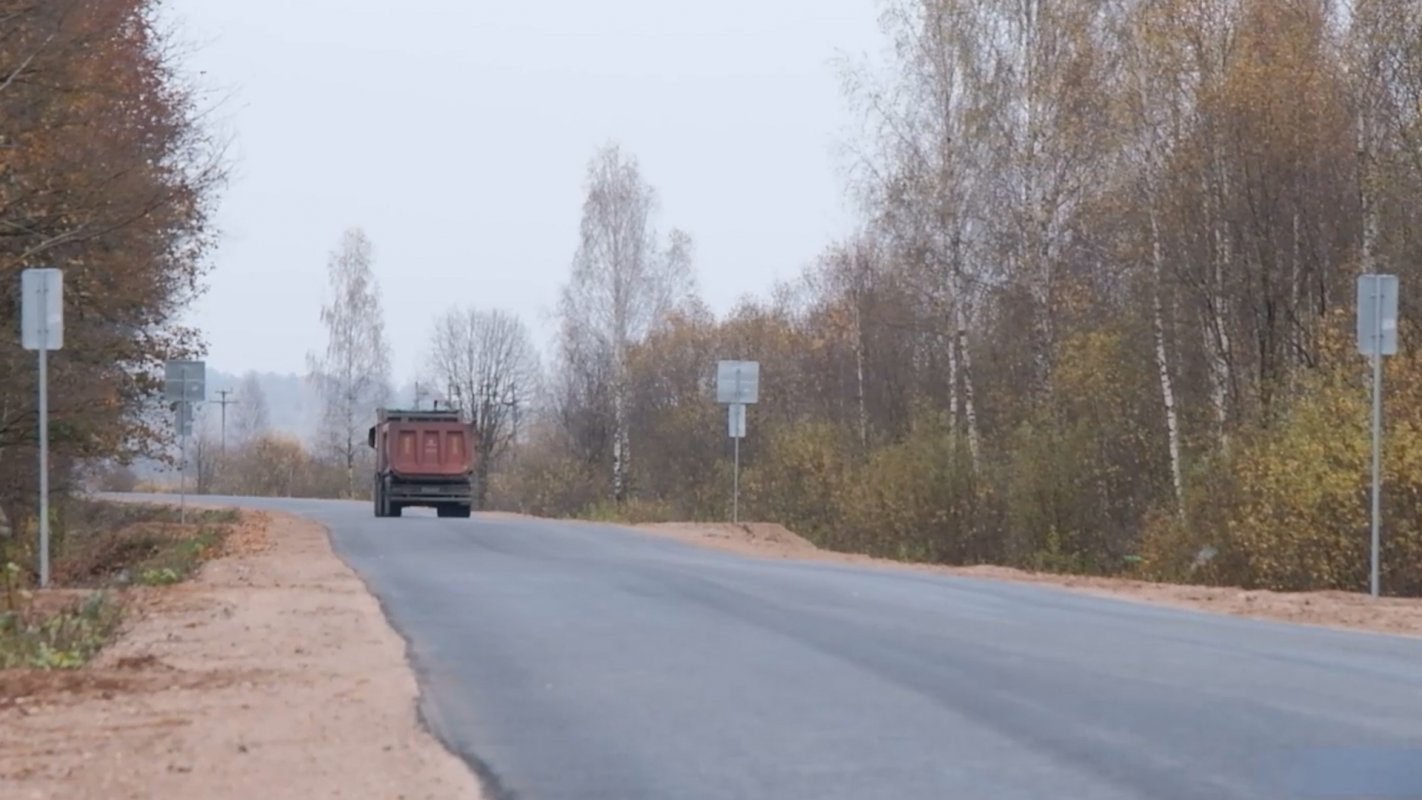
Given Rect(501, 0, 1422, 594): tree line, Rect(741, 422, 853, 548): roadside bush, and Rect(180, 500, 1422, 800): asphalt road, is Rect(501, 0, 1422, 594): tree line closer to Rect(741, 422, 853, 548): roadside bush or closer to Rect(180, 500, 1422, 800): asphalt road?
Rect(741, 422, 853, 548): roadside bush

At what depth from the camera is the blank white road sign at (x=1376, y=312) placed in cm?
2050

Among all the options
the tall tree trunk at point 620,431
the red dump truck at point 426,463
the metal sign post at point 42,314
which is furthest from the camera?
the tall tree trunk at point 620,431

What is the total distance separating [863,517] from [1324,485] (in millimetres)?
17700

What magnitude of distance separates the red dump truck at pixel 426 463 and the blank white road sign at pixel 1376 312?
103 ft

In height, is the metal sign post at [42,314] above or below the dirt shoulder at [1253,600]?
above

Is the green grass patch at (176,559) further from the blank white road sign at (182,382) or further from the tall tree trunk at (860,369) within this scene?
the tall tree trunk at (860,369)

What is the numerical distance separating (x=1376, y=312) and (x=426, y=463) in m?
32.1

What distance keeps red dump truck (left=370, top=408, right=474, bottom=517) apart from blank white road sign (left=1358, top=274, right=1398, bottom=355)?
31452mm

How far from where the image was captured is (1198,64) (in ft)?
120

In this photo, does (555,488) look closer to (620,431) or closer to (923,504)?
(620,431)

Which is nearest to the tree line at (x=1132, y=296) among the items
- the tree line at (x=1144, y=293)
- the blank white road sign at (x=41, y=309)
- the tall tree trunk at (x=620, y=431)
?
the tree line at (x=1144, y=293)

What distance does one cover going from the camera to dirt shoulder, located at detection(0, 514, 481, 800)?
8992mm

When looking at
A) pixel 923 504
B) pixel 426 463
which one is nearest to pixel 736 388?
pixel 923 504

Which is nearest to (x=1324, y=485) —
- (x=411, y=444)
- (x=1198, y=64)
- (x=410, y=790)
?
(x=1198, y=64)
